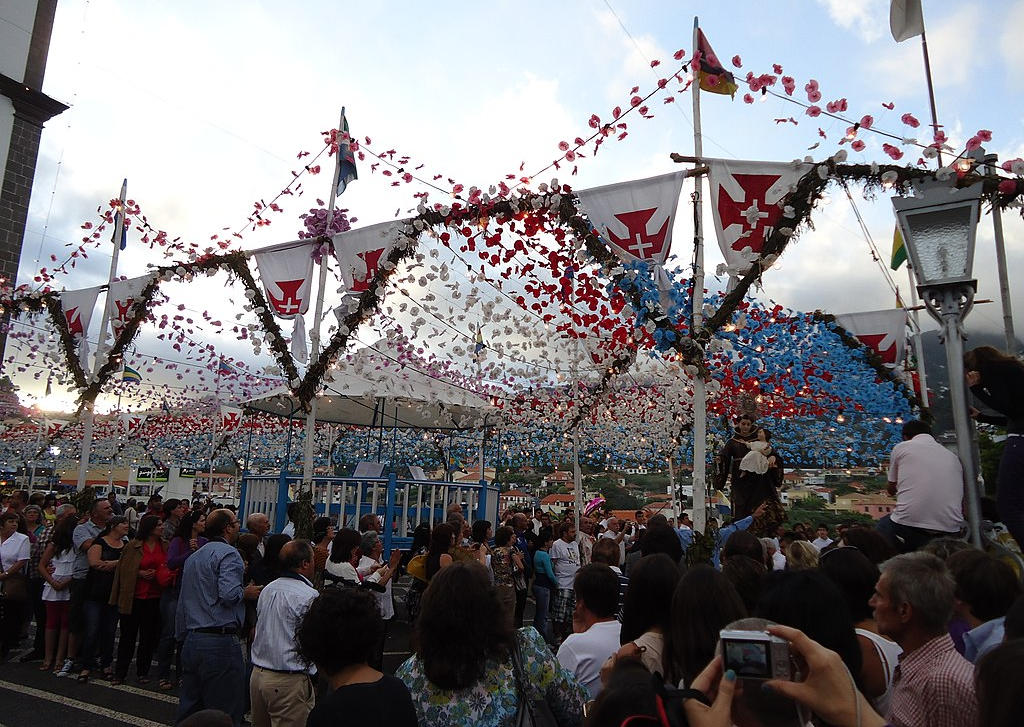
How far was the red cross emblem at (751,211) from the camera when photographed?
6.71 metres

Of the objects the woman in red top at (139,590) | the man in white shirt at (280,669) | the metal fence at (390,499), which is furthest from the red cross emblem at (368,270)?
the man in white shirt at (280,669)

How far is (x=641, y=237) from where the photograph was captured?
7051 millimetres

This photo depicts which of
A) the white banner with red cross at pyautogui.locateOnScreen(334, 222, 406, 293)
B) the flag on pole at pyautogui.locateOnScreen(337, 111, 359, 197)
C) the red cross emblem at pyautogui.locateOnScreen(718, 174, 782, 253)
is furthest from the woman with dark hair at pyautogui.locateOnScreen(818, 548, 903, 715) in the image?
the flag on pole at pyautogui.locateOnScreen(337, 111, 359, 197)

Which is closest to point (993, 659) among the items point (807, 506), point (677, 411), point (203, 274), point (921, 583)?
point (921, 583)

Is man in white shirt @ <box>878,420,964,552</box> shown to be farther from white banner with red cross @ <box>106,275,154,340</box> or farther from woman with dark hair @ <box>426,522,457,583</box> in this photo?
white banner with red cross @ <box>106,275,154,340</box>

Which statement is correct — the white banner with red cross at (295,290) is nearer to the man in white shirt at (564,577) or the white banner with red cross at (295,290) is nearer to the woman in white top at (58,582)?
the woman in white top at (58,582)

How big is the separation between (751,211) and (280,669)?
5.72 metres

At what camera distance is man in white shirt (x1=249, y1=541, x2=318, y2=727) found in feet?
12.8

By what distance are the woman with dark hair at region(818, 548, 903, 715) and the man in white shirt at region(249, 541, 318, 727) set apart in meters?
2.83

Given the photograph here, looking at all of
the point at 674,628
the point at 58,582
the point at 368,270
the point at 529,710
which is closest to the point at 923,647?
the point at 674,628

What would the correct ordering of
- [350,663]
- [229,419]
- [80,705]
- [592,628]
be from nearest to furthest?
[350,663], [592,628], [80,705], [229,419]

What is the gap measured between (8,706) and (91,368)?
9.19m

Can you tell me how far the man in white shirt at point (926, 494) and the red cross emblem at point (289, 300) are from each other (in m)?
7.83

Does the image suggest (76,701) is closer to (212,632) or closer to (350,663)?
(212,632)
